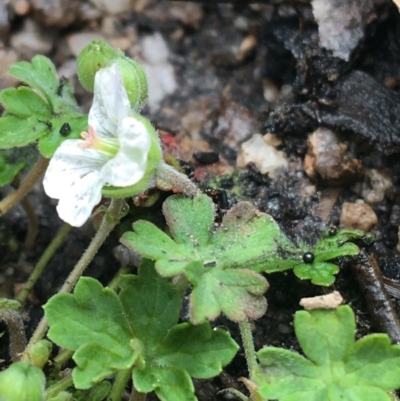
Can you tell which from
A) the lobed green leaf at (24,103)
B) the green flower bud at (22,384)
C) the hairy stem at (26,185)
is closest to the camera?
the green flower bud at (22,384)

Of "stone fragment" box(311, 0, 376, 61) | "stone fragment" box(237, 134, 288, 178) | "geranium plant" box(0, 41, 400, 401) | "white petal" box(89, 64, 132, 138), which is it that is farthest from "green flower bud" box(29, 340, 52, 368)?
"stone fragment" box(311, 0, 376, 61)

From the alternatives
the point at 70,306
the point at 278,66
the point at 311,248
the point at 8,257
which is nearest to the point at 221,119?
the point at 278,66

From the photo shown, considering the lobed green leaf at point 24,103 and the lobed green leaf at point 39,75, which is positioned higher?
the lobed green leaf at point 39,75

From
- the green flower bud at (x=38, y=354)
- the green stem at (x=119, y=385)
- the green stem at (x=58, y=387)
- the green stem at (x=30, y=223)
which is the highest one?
the green stem at (x=119, y=385)

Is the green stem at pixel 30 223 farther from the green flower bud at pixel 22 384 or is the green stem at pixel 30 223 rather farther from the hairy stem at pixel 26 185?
the green flower bud at pixel 22 384

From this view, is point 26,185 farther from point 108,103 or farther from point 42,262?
point 108,103

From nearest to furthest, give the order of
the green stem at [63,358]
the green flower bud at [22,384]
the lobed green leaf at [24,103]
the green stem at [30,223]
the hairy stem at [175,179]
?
the green flower bud at [22,384] → the hairy stem at [175,179] → the green stem at [63,358] → the lobed green leaf at [24,103] → the green stem at [30,223]

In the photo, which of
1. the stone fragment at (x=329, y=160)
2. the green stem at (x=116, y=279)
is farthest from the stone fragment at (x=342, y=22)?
the green stem at (x=116, y=279)
